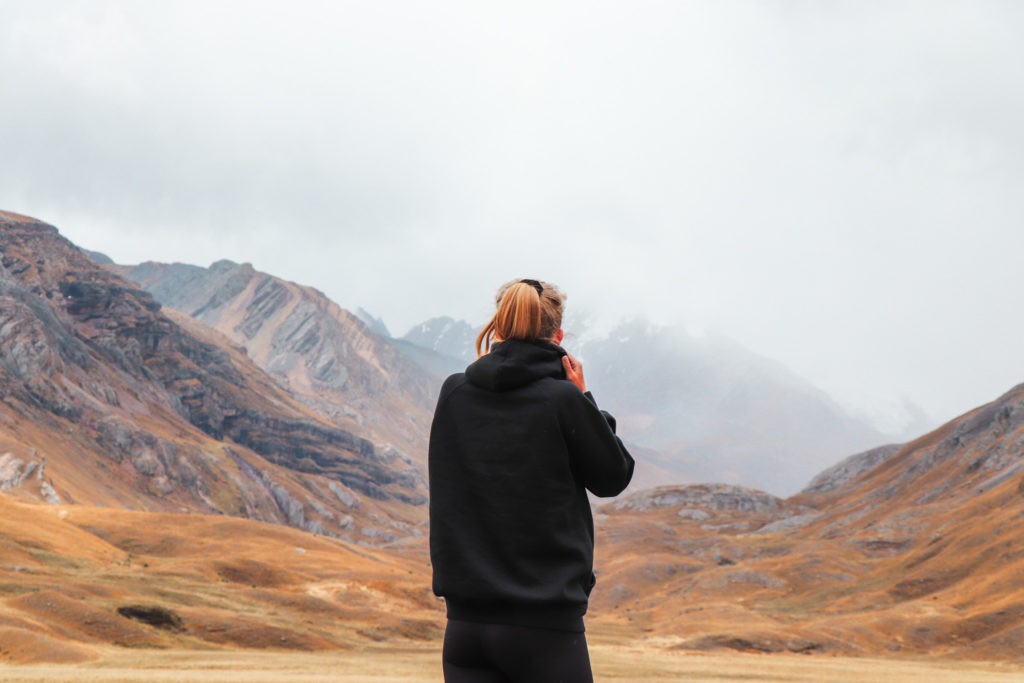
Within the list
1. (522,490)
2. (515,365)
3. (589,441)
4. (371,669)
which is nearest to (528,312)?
Answer: (515,365)

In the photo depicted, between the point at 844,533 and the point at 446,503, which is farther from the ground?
the point at 844,533

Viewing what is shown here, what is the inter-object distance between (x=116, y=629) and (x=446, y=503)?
47824 mm

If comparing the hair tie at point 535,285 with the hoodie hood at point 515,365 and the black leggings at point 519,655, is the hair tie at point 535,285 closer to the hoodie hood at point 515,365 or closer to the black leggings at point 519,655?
the hoodie hood at point 515,365

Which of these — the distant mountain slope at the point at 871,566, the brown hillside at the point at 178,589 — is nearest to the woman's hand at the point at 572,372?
the brown hillside at the point at 178,589

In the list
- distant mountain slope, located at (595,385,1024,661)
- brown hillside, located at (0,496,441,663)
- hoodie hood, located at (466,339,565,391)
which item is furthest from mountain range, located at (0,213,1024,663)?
hoodie hood, located at (466,339,565,391)

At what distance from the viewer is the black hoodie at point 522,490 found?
544cm

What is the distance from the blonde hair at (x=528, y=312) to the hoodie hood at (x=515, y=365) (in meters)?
0.08

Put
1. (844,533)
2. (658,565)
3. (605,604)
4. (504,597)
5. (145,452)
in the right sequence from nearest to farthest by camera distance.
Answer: (504,597) < (605,604) < (658,565) < (844,533) < (145,452)

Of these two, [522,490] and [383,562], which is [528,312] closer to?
[522,490]

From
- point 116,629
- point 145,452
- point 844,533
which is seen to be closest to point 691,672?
point 116,629

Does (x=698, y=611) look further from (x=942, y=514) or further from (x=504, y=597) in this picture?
(x=504, y=597)

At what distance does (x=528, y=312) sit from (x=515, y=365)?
1.39ft

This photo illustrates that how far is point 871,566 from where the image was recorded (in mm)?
122812

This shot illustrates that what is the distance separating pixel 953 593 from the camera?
96250 millimetres
